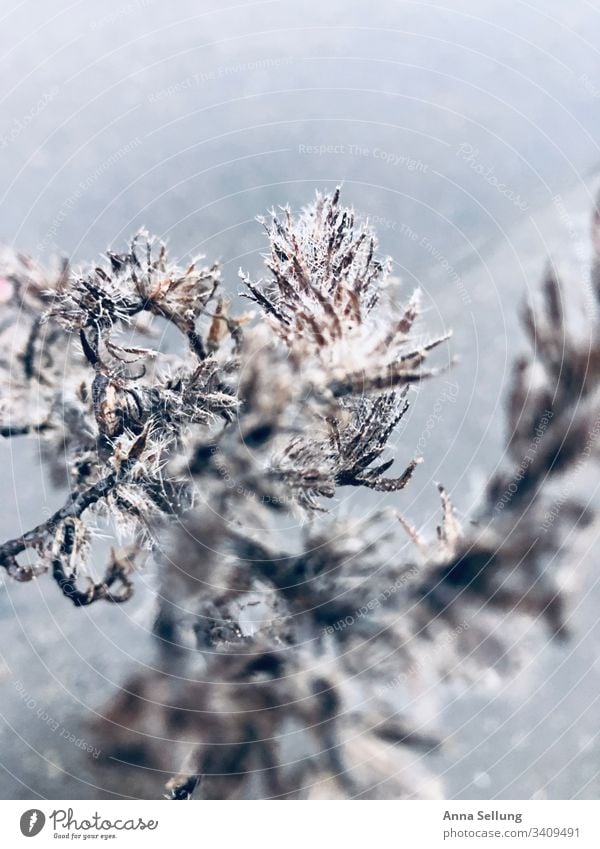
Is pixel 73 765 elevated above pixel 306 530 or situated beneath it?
situated beneath

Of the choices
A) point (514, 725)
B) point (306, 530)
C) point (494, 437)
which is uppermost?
point (494, 437)

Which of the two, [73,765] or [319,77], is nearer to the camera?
[73,765]

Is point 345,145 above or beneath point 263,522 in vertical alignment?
above

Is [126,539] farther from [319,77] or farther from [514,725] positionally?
[319,77]

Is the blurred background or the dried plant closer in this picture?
the dried plant

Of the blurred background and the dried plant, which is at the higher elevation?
the blurred background

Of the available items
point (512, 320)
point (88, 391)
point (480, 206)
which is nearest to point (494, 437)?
point (512, 320)
